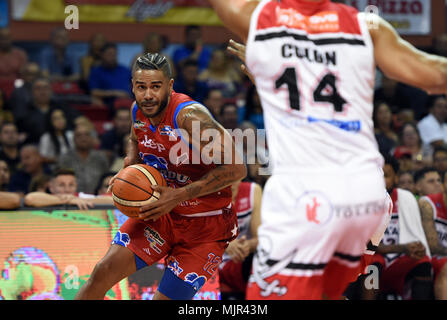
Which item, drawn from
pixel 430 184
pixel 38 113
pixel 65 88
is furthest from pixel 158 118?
pixel 65 88

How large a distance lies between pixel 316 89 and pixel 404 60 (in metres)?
0.45

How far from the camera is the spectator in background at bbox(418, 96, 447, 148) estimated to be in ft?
32.2

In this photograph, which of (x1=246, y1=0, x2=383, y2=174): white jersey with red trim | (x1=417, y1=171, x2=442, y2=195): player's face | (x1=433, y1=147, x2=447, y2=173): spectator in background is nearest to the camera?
(x1=246, y1=0, x2=383, y2=174): white jersey with red trim

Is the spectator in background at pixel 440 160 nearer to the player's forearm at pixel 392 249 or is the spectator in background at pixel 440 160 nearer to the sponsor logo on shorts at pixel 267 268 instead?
the player's forearm at pixel 392 249

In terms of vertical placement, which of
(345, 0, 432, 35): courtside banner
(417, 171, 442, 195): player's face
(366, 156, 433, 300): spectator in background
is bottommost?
(366, 156, 433, 300): spectator in background

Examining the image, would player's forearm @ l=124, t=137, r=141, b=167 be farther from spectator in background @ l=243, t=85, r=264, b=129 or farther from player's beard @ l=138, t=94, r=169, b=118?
spectator in background @ l=243, t=85, r=264, b=129

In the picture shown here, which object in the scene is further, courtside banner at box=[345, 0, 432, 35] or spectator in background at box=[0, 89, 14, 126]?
courtside banner at box=[345, 0, 432, 35]

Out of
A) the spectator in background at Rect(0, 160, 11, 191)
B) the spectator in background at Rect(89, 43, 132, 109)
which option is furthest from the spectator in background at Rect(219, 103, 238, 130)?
the spectator in background at Rect(0, 160, 11, 191)

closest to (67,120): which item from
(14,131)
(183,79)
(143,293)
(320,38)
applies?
(14,131)

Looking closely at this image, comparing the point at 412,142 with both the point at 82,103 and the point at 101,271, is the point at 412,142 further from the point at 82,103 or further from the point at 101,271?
the point at 101,271

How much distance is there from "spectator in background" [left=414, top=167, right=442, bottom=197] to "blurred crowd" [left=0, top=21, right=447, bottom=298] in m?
0.01

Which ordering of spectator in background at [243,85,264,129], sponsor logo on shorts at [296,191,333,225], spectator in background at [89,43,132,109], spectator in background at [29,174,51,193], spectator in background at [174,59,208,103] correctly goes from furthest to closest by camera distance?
spectator in background at [89,43,132,109] < spectator in background at [174,59,208,103] < spectator in background at [243,85,264,129] < spectator in background at [29,174,51,193] < sponsor logo on shorts at [296,191,333,225]

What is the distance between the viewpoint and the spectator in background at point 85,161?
821 centimetres

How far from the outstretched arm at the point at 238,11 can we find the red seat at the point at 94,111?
7137 mm
